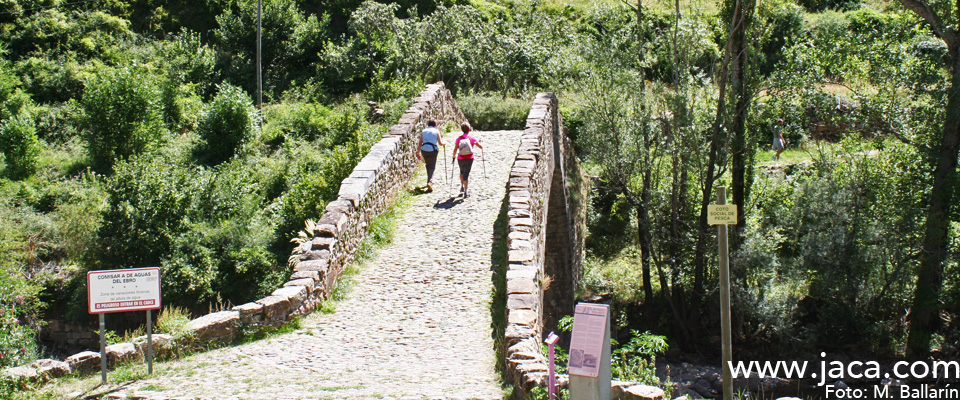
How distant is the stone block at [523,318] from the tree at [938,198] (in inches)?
400

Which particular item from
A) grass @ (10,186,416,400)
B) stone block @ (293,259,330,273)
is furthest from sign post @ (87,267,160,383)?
stone block @ (293,259,330,273)

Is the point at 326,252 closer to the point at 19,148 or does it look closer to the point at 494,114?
the point at 494,114

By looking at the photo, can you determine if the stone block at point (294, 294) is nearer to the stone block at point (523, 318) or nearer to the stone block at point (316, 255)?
the stone block at point (316, 255)

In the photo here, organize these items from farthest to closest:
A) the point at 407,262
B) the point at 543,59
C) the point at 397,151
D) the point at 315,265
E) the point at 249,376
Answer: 1. the point at 543,59
2. the point at 397,151
3. the point at 407,262
4. the point at 315,265
5. the point at 249,376

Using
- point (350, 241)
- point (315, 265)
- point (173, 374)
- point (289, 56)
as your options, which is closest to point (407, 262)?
point (350, 241)

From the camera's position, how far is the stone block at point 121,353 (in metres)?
7.99

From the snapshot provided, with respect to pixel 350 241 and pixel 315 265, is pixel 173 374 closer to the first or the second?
pixel 315 265

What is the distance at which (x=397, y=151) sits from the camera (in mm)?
13180

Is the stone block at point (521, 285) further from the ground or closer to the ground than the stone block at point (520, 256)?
closer to the ground

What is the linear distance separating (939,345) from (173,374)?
1469 cm

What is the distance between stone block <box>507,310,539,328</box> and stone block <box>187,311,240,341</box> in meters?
3.29

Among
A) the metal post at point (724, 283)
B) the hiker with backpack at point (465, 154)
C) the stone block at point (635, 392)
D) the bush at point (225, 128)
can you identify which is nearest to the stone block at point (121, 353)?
the stone block at point (635, 392)

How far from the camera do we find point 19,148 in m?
23.3

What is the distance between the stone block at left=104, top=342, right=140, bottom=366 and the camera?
26.2 ft
